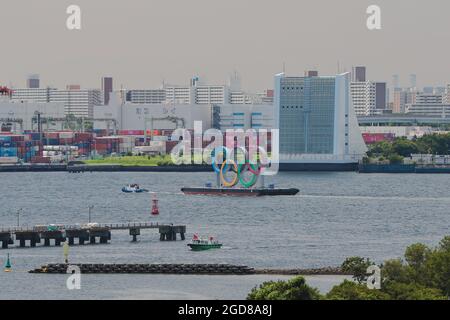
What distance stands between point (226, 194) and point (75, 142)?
56.9m

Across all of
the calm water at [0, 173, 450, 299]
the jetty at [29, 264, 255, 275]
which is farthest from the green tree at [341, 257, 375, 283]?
the jetty at [29, 264, 255, 275]

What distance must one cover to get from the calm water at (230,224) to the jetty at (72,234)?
0.62 m

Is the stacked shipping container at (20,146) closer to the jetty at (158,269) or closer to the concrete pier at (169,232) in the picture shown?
the concrete pier at (169,232)

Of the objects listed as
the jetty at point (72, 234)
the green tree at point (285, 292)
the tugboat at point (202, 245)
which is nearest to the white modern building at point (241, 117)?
the jetty at point (72, 234)

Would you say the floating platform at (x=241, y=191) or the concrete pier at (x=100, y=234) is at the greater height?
the concrete pier at (x=100, y=234)

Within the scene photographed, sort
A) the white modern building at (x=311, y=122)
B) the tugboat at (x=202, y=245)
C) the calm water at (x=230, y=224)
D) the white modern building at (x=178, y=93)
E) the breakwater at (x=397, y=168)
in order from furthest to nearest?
the white modern building at (x=178, y=93)
the breakwater at (x=397, y=168)
the white modern building at (x=311, y=122)
the tugboat at (x=202, y=245)
the calm water at (x=230, y=224)

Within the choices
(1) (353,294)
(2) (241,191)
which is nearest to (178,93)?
(2) (241,191)

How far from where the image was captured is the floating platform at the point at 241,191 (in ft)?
219

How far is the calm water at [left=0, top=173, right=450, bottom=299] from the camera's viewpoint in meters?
27.1

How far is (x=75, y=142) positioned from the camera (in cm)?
12212

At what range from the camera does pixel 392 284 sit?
68.6 feet

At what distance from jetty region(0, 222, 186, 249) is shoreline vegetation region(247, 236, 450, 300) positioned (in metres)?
11.7

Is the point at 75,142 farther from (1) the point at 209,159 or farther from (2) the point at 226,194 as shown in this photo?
(2) the point at 226,194

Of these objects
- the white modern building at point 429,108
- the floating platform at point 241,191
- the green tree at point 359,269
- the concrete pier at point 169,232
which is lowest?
the floating platform at point 241,191
